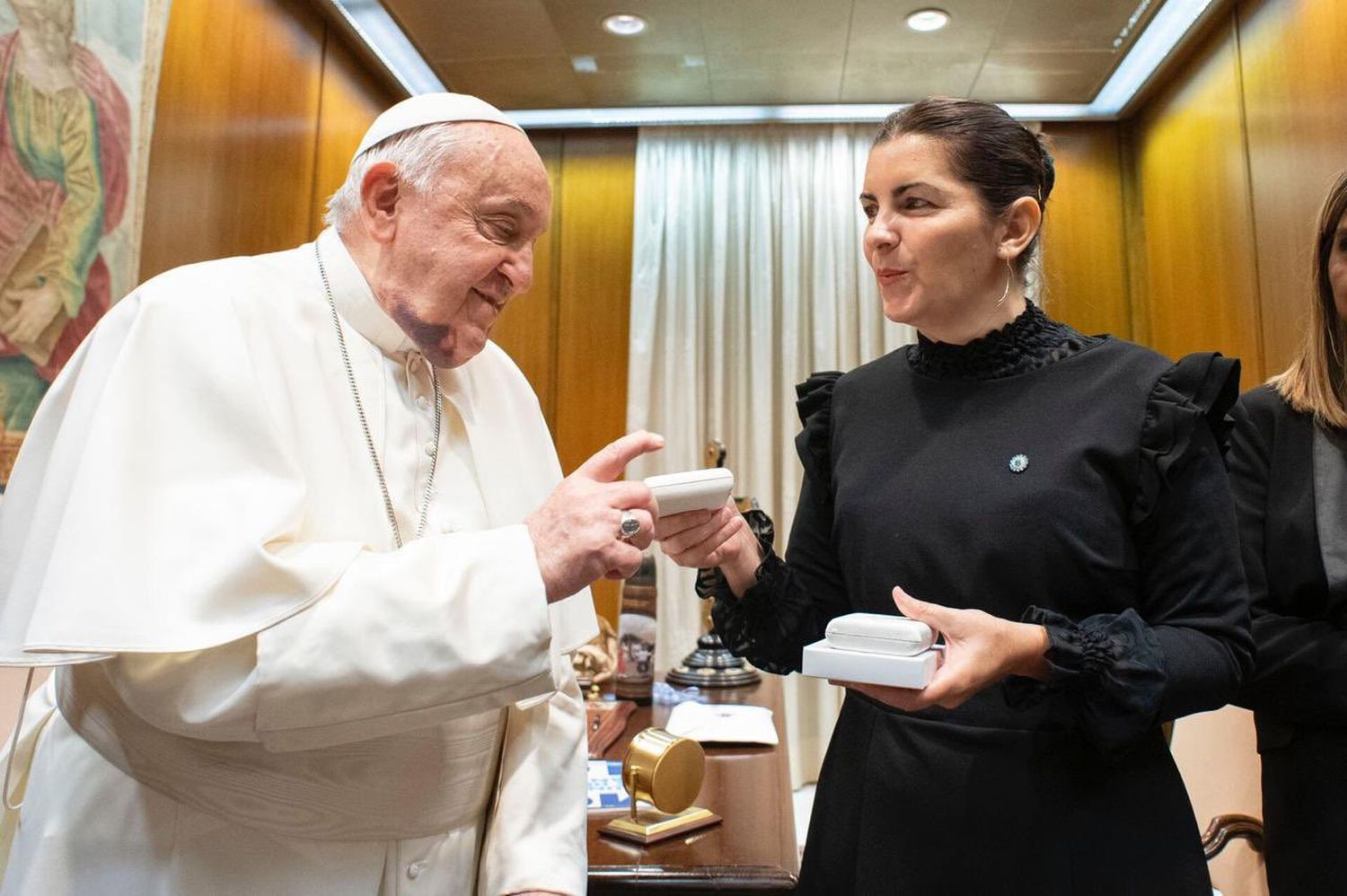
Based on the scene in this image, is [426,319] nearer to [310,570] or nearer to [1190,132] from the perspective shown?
[310,570]

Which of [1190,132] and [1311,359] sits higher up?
[1190,132]

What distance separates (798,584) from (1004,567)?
36 centimetres

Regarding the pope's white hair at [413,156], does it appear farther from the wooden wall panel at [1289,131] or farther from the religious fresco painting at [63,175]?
the wooden wall panel at [1289,131]

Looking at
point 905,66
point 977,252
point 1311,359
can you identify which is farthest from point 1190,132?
point 977,252

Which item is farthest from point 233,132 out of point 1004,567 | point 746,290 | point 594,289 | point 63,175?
point 1004,567

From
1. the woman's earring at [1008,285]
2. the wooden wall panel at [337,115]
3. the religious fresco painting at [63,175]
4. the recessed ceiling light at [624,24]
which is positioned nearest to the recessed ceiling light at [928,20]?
the recessed ceiling light at [624,24]

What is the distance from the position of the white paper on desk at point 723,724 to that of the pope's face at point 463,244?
1132 mm

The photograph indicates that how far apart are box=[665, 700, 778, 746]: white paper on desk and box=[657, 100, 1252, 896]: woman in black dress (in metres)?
0.81

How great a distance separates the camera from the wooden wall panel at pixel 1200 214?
180 inches

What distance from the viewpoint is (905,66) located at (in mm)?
5082

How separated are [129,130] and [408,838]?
8.97 ft

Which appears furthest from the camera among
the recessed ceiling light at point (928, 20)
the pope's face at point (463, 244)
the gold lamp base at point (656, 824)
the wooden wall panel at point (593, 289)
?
the wooden wall panel at point (593, 289)

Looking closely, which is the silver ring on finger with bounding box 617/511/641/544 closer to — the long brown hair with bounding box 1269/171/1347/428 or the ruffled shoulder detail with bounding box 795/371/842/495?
the ruffled shoulder detail with bounding box 795/371/842/495

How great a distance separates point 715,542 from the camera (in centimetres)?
145
